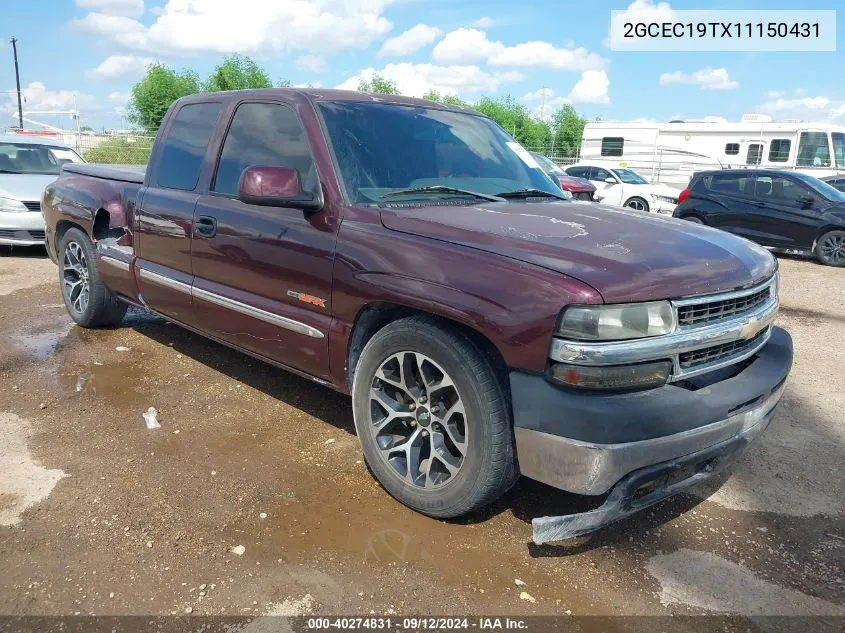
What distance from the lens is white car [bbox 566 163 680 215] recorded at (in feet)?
55.1

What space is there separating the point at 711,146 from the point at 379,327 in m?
23.0

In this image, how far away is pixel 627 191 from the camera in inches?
666

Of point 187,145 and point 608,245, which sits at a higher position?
point 187,145

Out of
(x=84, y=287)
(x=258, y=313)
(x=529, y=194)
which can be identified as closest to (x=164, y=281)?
(x=258, y=313)

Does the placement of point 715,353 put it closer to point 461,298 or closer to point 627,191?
point 461,298

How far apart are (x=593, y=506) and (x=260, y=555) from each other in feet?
5.11

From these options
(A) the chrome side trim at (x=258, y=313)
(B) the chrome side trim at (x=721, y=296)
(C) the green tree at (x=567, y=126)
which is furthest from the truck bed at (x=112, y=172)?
(C) the green tree at (x=567, y=126)

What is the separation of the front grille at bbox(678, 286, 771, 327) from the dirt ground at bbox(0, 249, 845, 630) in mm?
1034

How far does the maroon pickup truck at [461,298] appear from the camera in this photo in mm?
2447

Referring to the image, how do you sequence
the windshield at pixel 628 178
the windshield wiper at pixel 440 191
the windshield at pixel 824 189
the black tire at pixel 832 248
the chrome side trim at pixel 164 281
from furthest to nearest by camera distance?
the windshield at pixel 628 178 < the windshield at pixel 824 189 < the black tire at pixel 832 248 < the chrome side trim at pixel 164 281 < the windshield wiper at pixel 440 191

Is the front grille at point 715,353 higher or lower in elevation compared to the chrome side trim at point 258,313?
higher

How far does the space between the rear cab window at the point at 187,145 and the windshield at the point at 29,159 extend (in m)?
6.92

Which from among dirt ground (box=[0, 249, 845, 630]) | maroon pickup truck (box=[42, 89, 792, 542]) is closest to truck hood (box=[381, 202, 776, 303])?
maroon pickup truck (box=[42, 89, 792, 542])

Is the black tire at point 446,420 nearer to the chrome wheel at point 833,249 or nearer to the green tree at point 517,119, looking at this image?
the chrome wheel at point 833,249
